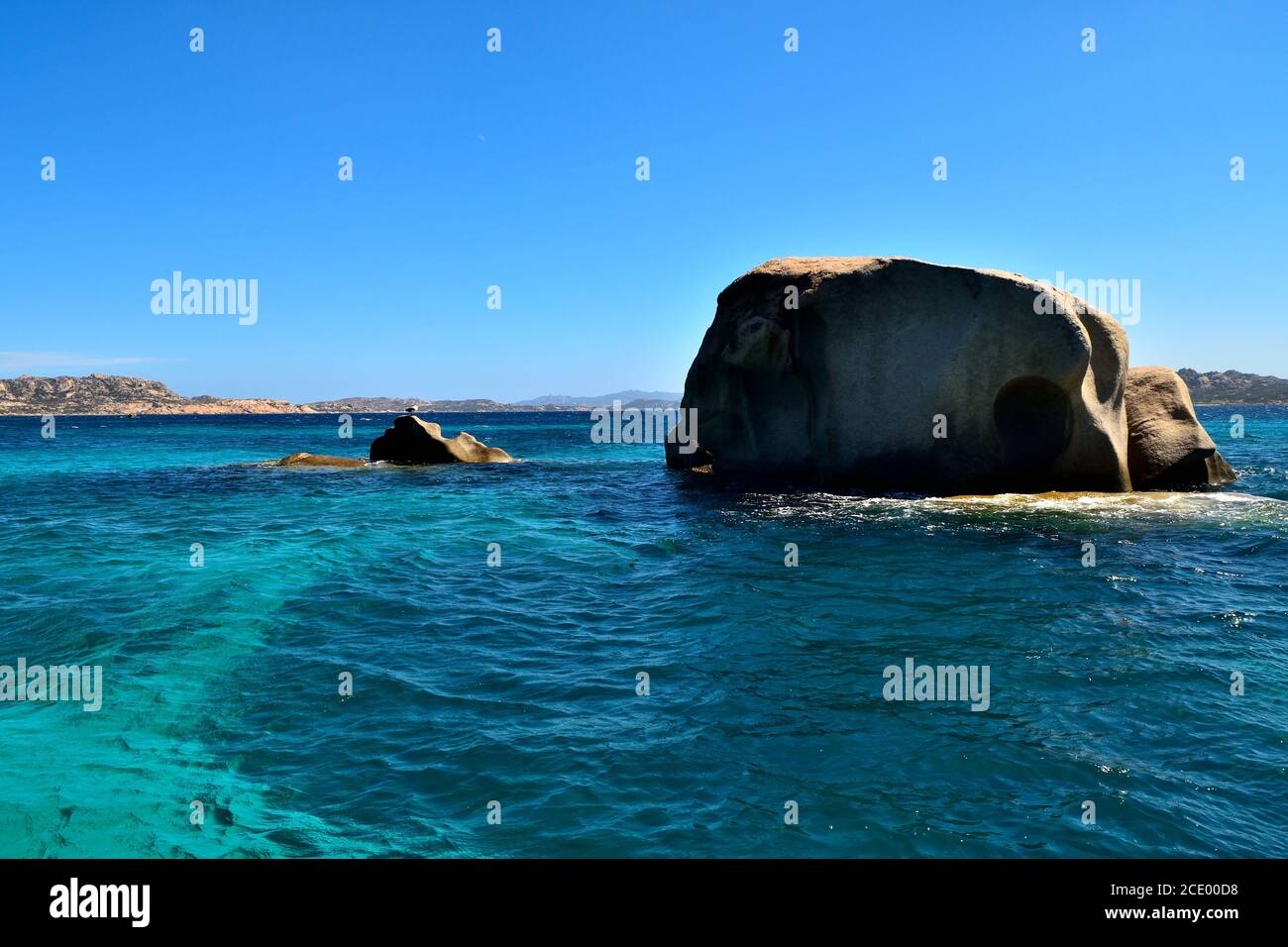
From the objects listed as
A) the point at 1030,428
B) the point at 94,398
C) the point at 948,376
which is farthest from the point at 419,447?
the point at 94,398

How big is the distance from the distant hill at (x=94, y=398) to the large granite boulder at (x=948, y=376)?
549 feet

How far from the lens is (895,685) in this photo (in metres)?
8.43

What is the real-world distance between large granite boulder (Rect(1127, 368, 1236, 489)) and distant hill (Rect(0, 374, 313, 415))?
174 meters

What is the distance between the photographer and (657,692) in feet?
27.9

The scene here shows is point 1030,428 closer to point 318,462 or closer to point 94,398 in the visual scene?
point 318,462

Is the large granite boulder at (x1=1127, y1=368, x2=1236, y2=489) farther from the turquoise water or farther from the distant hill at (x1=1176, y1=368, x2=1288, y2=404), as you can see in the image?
the distant hill at (x1=1176, y1=368, x2=1288, y2=404)

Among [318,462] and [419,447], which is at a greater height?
[419,447]

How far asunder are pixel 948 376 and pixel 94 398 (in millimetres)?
192547

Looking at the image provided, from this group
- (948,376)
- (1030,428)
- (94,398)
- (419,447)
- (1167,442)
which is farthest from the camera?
(94,398)

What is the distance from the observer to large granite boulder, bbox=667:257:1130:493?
21.2 meters
